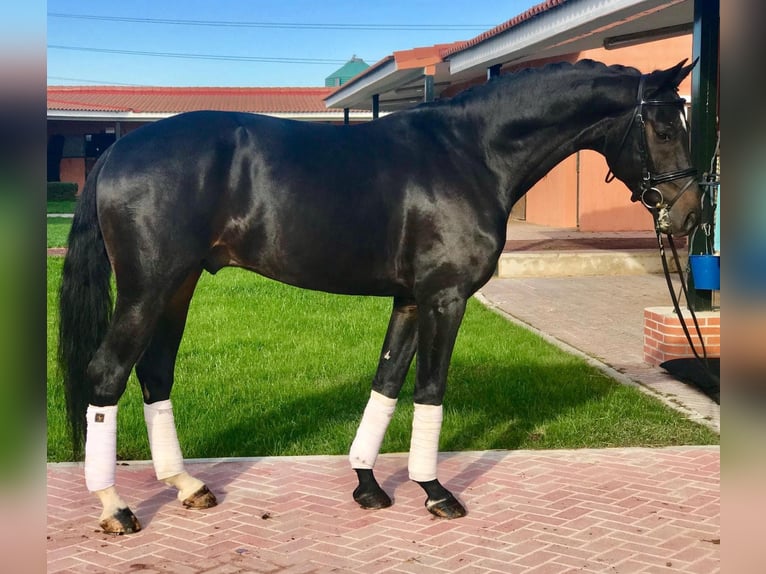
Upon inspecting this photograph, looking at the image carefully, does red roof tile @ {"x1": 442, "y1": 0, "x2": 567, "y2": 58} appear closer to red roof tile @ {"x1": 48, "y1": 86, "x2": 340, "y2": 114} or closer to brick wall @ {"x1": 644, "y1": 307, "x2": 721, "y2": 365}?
brick wall @ {"x1": 644, "y1": 307, "x2": 721, "y2": 365}

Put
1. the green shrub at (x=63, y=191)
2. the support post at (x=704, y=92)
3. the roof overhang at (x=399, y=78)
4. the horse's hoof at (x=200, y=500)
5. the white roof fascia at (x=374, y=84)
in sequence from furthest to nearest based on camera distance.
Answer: the green shrub at (x=63, y=191), the white roof fascia at (x=374, y=84), the roof overhang at (x=399, y=78), the support post at (x=704, y=92), the horse's hoof at (x=200, y=500)

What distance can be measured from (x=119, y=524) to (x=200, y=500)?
0.46 metres

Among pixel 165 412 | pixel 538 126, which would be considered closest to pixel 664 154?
pixel 538 126

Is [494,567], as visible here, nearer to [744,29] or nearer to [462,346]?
[744,29]

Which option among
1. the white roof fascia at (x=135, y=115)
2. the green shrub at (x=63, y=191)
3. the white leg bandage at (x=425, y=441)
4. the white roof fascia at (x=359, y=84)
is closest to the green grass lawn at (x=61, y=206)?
the green shrub at (x=63, y=191)

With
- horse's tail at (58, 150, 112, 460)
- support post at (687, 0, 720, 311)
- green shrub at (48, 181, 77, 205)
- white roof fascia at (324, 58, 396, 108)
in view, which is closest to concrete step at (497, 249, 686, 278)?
white roof fascia at (324, 58, 396, 108)

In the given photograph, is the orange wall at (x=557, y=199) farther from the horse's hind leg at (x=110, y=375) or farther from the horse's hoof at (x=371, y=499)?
the horse's hind leg at (x=110, y=375)

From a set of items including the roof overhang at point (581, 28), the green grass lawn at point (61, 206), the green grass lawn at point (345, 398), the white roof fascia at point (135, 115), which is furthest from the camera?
the white roof fascia at point (135, 115)

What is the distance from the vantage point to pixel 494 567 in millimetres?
3326

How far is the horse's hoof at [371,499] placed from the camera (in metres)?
4.04

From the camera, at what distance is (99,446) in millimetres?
3564

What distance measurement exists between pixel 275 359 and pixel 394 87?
13.2m

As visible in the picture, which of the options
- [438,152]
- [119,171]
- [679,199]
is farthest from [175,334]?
A: [679,199]

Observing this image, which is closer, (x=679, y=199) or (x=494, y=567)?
(x=494, y=567)
